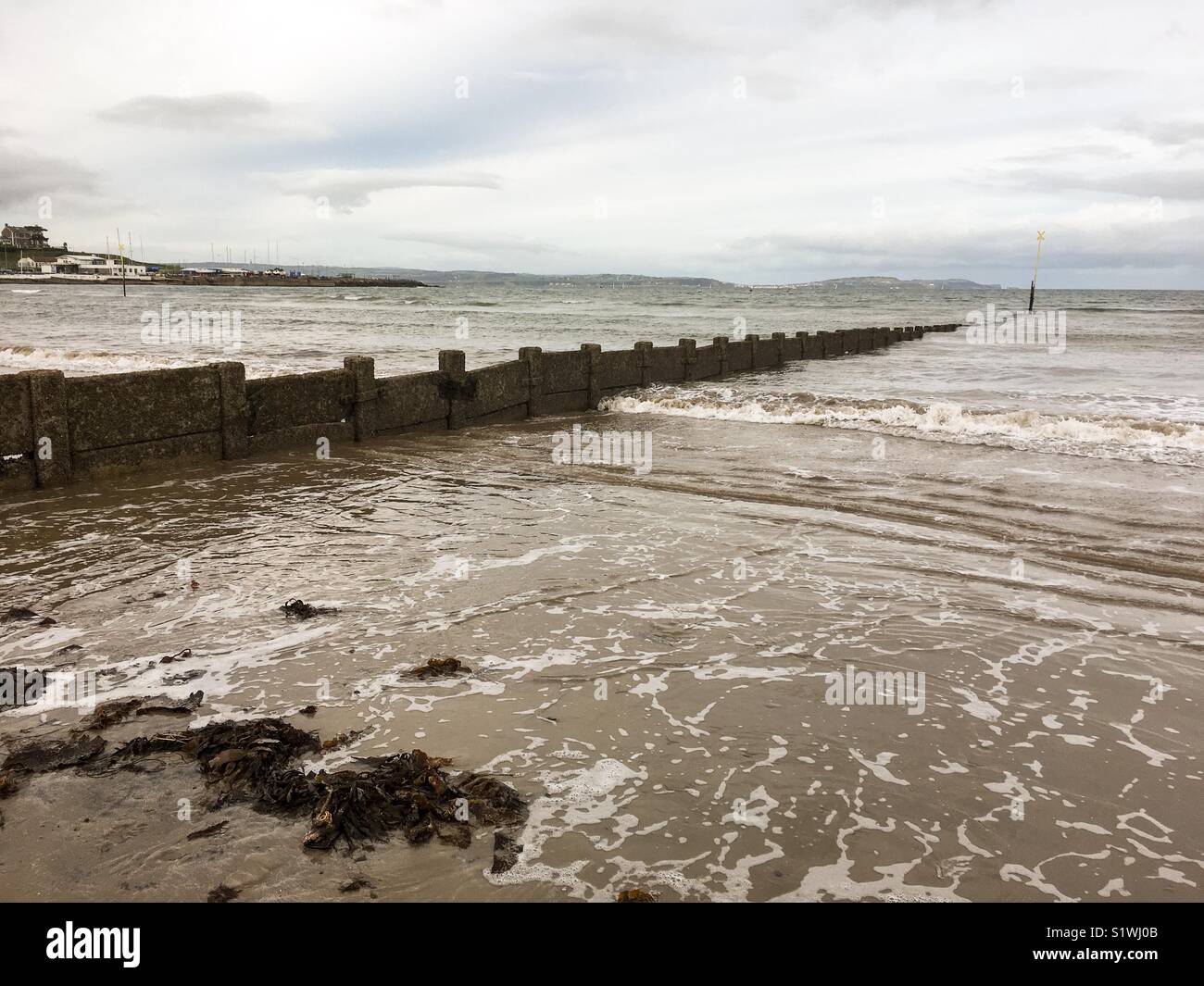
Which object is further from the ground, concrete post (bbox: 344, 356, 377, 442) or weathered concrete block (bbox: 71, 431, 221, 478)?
concrete post (bbox: 344, 356, 377, 442)

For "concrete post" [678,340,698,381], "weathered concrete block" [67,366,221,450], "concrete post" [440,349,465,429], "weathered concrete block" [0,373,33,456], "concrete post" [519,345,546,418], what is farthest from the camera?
"concrete post" [678,340,698,381]

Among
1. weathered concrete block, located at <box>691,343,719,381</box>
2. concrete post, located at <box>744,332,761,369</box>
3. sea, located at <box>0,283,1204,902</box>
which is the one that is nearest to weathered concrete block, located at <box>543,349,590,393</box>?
sea, located at <box>0,283,1204,902</box>

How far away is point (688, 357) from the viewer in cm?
2170

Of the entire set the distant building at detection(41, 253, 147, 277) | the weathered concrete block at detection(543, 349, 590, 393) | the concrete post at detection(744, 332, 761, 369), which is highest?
the distant building at detection(41, 253, 147, 277)

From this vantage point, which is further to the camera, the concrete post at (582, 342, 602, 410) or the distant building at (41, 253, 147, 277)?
the distant building at (41, 253, 147, 277)

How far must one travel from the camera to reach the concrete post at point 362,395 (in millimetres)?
12695

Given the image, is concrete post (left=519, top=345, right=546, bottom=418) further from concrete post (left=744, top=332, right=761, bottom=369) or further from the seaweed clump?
the seaweed clump

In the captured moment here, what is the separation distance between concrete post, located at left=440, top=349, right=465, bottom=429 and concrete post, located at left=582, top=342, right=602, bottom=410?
371 cm

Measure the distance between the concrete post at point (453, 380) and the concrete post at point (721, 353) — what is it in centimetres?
1068

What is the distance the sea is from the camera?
351 cm

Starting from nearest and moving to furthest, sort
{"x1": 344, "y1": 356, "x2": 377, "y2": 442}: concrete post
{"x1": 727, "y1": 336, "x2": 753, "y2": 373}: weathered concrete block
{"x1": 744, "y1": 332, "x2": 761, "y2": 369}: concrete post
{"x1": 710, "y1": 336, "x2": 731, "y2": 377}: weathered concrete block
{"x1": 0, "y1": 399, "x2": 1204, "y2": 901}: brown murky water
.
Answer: {"x1": 0, "y1": 399, "x2": 1204, "y2": 901}: brown murky water < {"x1": 344, "y1": 356, "x2": 377, "y2": 442}: concrete post < {"x1": 710, "y1": 336, "x2": 731, "y2": 377}: weathered concrete block < {"x1": 727, "y1": 336, "x2": 753, "y2": 373}: weathered concrete block < {"x1": 744, "y1": 332, "x2": 761, "y2": 369}: concrete post

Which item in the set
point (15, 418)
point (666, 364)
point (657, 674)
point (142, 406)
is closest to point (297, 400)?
point (142, 406)

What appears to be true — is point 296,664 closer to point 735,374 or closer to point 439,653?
point 439,653
